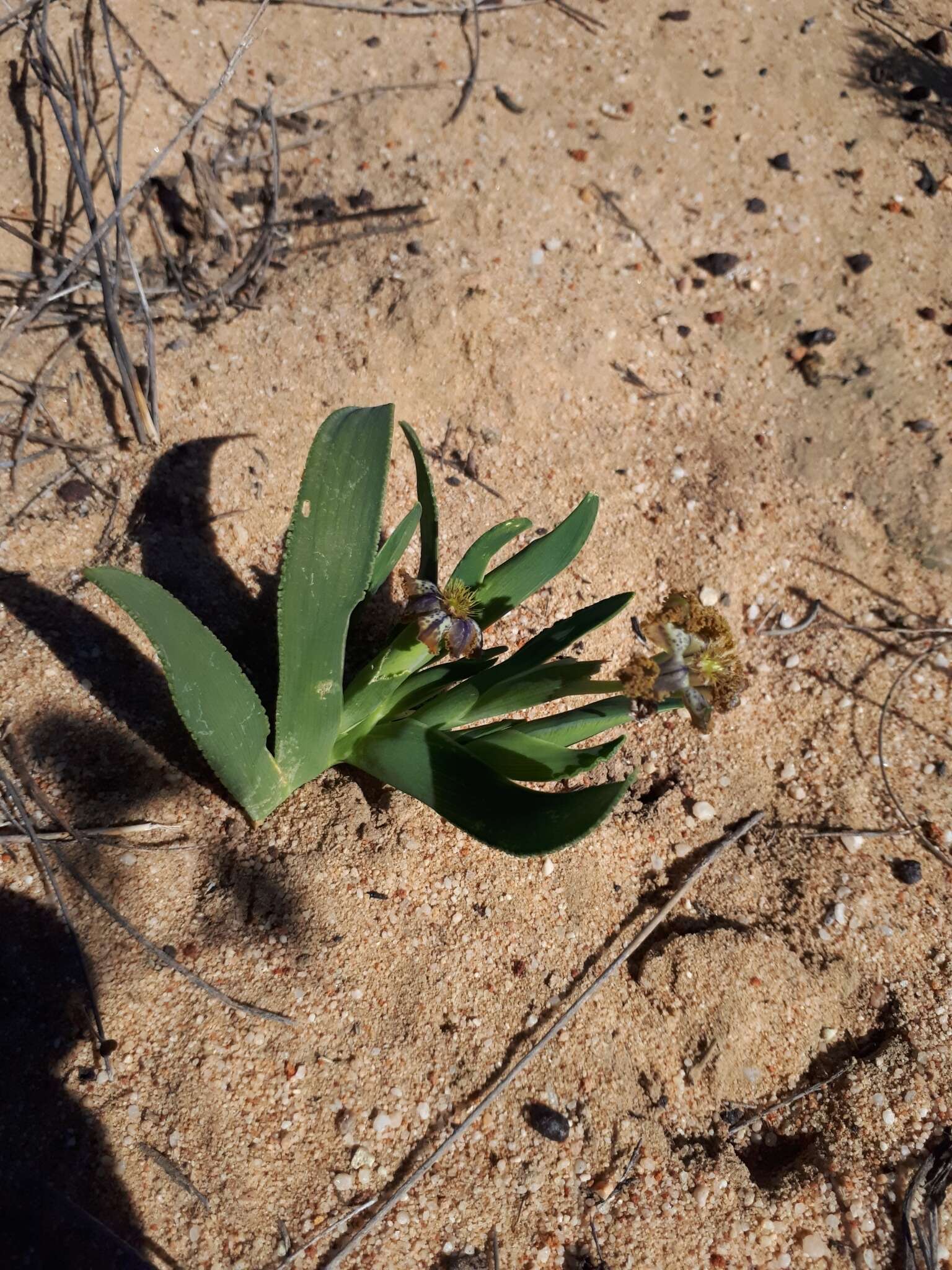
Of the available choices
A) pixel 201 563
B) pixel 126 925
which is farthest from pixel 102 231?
pixel 126 925

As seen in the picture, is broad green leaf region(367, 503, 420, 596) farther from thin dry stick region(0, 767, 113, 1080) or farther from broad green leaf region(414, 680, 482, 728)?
thin dry stick region(0, 767, 113, 1080)

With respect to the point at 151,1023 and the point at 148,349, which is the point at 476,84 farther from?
the point at 151,1023

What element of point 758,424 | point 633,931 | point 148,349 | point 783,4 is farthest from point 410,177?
point 633,931

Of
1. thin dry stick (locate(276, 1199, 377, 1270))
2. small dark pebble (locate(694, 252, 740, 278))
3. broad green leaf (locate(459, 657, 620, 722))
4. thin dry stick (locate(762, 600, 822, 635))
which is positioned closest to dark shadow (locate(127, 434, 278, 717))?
broad green leaf (locate(459, 657, 620, 722))

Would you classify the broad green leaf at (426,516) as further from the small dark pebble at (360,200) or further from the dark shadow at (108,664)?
the small dark pebble at (360,200)

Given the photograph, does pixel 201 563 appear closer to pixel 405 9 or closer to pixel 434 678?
pixel 434 678

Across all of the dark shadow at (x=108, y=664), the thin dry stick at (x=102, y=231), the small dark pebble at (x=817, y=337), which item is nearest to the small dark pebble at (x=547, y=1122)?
the dark shadow at (x=108, y=664)
